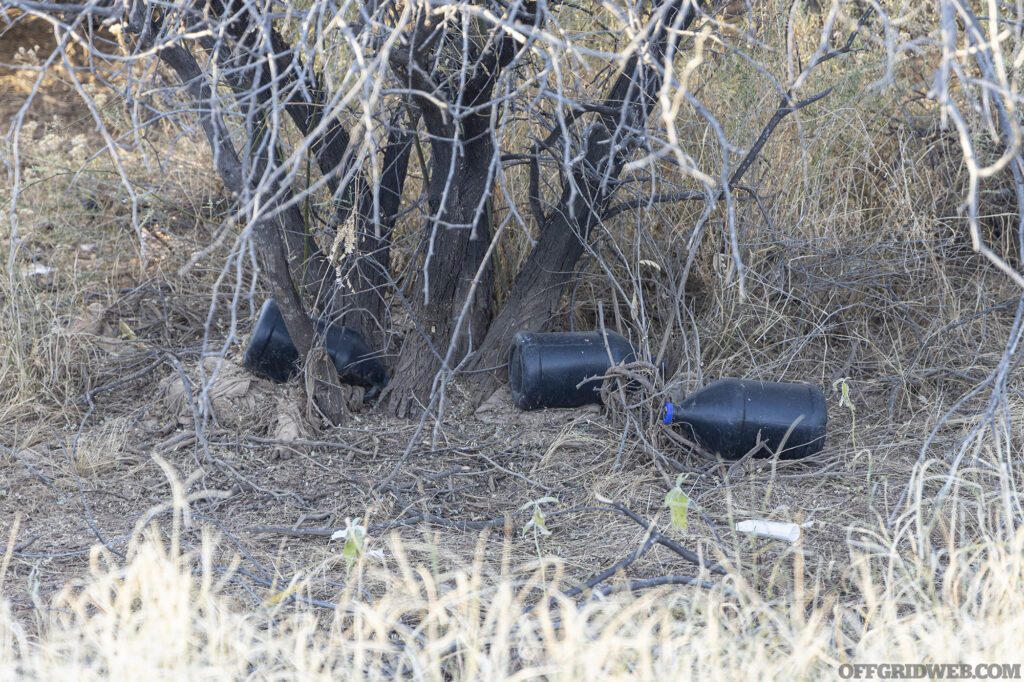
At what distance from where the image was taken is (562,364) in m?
3.49

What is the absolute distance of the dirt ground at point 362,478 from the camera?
8.69 ft

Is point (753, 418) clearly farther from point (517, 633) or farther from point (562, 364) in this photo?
point (517, 633)

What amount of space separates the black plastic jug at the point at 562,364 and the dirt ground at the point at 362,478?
8 centimetres

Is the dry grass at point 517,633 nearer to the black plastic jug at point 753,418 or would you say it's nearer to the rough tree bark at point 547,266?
the black plastic jug at point 753,418

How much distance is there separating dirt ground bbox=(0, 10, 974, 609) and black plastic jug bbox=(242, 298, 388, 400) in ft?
0.30

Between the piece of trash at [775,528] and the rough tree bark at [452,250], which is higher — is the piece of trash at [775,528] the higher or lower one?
the lower one

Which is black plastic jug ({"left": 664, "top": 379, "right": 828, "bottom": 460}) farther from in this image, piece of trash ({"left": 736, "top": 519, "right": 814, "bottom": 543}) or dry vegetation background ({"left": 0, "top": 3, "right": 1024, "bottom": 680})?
piece of trash ({"left": 736, "top": 519, "right": 814, "bottom": 543})

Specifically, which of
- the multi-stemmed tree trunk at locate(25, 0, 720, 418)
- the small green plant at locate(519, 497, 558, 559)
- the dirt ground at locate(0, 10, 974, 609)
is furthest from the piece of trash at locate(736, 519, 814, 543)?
the multi-stemmed tree trunk at locate(25, 0, 720, 418)

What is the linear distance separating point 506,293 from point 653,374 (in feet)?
3.14

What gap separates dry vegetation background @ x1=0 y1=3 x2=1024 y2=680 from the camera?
1.95 m

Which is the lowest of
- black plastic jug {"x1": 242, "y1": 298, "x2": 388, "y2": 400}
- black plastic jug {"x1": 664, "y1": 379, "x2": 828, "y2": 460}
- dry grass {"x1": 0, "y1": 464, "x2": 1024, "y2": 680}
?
dry grass {"x1": 0, "y1": 464, "x2": 1024, "y2": 680}

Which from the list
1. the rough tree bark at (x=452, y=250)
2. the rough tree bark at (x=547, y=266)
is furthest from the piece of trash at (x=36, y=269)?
the rough tree bark at (x=547, y=266)

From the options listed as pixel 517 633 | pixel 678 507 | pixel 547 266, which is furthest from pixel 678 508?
pixel 547 266

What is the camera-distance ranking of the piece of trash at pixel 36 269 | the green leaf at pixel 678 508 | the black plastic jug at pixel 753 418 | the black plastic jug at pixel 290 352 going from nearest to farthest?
the green leaf at pixel 678 508
the black plastic jug at pixel 753 418
the black plastic jug at pixel 290 352
the piece of trash at pixel 36 269
